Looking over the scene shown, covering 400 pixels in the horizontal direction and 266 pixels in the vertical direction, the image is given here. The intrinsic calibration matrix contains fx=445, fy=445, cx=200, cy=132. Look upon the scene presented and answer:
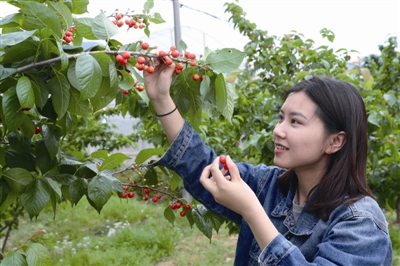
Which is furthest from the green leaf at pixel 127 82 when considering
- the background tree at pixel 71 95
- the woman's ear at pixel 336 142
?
the woman's ear at pixel 336 142

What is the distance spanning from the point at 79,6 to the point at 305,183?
85cm

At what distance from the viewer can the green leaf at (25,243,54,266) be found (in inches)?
44.5

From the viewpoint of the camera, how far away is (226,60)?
115cm

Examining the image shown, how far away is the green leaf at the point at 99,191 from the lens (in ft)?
3.96

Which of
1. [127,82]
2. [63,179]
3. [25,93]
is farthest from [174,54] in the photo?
[63,179]

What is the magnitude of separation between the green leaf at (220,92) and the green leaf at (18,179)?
0.56 m

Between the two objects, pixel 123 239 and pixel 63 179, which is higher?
pixel 63 179

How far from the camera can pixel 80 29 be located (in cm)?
112

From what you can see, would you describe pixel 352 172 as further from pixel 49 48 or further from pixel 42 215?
pixel 42 215

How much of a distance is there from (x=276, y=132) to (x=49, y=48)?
62 cm

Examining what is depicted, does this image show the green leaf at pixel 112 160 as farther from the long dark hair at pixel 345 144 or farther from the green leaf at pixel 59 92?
the long dark hair at pixel 345 144

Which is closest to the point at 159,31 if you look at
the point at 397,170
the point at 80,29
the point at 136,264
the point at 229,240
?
the point at 229,240

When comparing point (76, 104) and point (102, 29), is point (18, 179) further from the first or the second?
point (102, 29)

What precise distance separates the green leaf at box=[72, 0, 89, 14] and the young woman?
0.96 feet
